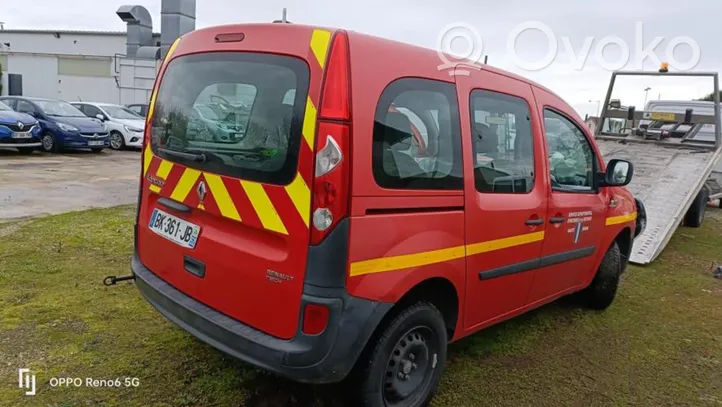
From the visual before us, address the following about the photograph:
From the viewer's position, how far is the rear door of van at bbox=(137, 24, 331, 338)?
2291 millimetres

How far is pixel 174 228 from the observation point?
2824mm

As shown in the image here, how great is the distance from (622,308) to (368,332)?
3.48 metres

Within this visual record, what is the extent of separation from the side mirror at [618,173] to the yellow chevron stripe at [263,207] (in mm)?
2863

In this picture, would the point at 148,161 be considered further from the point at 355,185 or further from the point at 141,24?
the point at 141,24

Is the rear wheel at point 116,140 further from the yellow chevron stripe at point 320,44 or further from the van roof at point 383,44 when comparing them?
the yellow chevron stripe at point 320,44

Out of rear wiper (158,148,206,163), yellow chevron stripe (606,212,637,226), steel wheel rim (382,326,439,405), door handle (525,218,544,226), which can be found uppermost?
rear wiper (158,148,206,163)

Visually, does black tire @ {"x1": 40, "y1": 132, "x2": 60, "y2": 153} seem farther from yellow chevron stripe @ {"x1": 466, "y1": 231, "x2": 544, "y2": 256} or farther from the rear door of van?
yellow chevron stripe @ {"x1": 466, "y1": 231, "x2": 544, "y2": 256}

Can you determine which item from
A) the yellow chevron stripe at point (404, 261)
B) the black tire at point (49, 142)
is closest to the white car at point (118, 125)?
the black tire at point (49, 142)

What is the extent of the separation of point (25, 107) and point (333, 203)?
14.6 m

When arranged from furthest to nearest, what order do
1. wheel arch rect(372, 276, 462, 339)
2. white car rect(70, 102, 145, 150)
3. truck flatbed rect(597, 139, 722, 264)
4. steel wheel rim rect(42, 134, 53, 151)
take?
1. white car rect(70, 102, 145, 150)
2. steel wheel rim rect(42, 134, 53, 151)
3. truck flatbed rect(597, 139, 722, 264)
4. wheel arch rect(372, 276, 462, 339)

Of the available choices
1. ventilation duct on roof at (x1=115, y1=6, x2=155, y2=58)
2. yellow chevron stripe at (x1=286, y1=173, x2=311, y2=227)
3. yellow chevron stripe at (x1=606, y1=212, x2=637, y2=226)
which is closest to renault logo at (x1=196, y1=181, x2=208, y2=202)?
yellow chevron stripe at (x1=286, y1=173, x2=311, y2=227)

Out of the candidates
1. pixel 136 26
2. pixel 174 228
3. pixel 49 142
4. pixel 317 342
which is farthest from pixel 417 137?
pixel 136 26

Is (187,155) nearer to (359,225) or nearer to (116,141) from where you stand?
(359,225)

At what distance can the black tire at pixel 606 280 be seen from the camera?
458 cm
